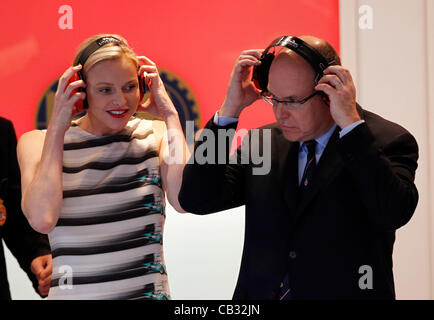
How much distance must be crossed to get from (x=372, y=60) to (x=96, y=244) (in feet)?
8.63

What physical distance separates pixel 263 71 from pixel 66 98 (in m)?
0.74

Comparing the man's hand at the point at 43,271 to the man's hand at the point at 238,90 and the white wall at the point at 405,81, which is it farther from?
the white wall at the point at 405,81

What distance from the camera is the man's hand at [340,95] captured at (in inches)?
77.1

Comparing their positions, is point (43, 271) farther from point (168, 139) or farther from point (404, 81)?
point (404, 81)

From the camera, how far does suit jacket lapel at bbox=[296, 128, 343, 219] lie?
2.01m

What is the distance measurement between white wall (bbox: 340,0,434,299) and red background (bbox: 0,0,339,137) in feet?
0.61

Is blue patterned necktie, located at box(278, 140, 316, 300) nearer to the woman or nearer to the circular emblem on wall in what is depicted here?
the woman

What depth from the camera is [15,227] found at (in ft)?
8.64

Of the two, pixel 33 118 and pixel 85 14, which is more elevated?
pixel 85 14
